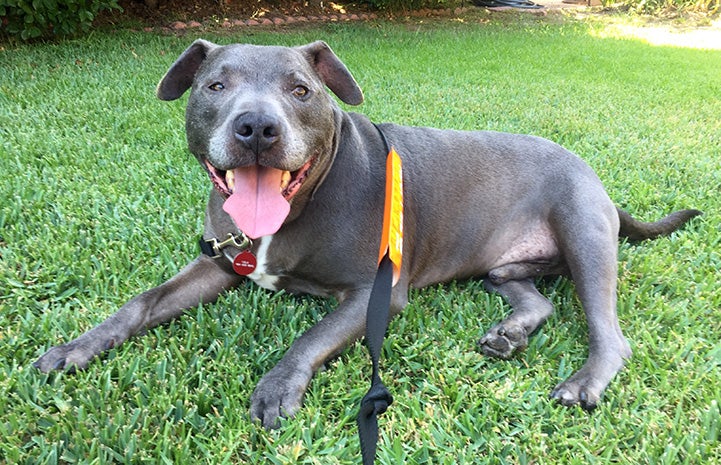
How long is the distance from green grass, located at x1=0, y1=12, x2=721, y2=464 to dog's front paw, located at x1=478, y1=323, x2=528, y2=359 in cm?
8

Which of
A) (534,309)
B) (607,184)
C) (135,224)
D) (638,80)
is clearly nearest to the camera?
(534,309)

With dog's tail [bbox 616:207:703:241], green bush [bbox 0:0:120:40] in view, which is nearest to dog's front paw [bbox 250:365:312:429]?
dog's tail [bbox 616:207:703:241]

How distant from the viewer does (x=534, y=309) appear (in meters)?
2.88

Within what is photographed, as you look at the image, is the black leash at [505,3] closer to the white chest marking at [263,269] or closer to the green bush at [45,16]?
the green bush at [45,16]

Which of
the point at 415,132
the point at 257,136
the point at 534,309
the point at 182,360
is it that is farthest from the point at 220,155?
the point at 534,309

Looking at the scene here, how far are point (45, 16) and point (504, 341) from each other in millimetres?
7681

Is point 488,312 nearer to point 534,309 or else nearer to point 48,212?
point 534,309

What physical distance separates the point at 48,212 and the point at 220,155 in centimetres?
187

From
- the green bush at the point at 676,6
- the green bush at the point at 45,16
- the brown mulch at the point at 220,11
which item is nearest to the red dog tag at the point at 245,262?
the green bush at the point at 45,16

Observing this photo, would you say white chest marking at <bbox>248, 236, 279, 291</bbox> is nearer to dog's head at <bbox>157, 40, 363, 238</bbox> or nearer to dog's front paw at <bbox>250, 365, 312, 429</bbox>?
dog's head at <bbox>157, 40, 363, 238</bbox>

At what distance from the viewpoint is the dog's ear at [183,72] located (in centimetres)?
281

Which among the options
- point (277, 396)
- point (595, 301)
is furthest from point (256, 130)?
point (595, 301)

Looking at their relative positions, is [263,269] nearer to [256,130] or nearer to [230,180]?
[230,180]

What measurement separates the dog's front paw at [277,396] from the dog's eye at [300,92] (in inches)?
45.8
